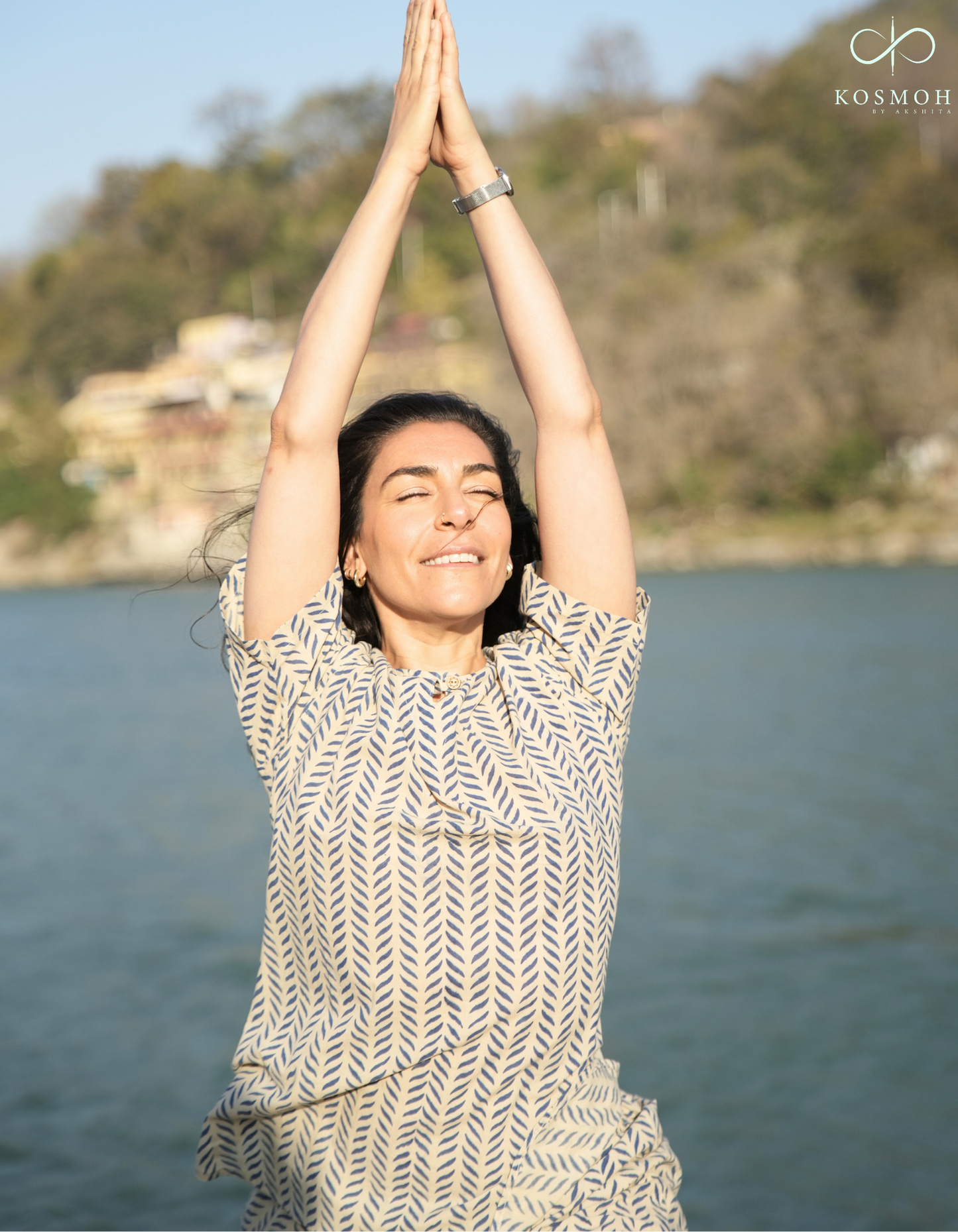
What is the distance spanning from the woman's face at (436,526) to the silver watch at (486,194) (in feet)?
0.95

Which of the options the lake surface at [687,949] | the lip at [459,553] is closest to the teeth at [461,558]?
the lip at [459,553]

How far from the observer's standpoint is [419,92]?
5.24 ft

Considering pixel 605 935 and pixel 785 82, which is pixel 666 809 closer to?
pixel 605 935

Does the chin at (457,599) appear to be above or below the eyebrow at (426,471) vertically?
below

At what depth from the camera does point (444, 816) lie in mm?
1450

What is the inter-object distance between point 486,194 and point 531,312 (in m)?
0.17

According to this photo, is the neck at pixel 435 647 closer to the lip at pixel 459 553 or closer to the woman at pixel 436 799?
the woman at pixel 436 799

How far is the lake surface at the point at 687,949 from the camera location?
464cm

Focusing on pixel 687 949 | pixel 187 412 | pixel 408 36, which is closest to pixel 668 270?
pixel 187 412

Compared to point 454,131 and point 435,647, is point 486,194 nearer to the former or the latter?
point 454,131

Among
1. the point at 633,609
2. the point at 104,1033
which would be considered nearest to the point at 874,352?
the point at 104,1033

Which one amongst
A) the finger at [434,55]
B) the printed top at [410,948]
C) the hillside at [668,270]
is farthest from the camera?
the hillside at [668,270]

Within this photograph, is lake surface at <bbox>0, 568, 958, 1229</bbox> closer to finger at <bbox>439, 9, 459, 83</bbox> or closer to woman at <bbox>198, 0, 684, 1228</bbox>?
woman at <bbox>198, 0, 684, 1228</bbox>

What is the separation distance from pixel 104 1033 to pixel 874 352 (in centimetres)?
3844
